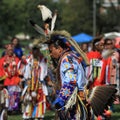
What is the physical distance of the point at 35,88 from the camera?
10.1 m

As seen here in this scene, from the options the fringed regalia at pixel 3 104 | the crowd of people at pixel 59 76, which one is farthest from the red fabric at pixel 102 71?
Result: the fringed regalia at pixel 3 104

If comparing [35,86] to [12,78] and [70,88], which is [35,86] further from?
[70,88]

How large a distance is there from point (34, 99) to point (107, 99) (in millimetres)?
4406

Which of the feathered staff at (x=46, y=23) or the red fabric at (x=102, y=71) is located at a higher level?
the feathered staff at (x=46, y=23)

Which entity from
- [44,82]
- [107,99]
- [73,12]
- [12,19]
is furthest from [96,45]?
[12,19]

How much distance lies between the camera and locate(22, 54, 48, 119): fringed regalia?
10031 millimetres

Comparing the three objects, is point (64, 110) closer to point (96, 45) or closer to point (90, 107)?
point (90, 107)

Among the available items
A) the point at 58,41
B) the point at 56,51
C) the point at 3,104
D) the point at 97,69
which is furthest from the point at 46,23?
the point at 97,69

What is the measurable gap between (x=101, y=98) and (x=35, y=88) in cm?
437

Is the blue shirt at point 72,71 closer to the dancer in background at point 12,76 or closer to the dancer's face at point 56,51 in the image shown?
the dancer's face at point 56,51

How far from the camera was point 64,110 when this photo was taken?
5.48 meters

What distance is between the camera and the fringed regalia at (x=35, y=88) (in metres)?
10.0

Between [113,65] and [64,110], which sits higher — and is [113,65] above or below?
above

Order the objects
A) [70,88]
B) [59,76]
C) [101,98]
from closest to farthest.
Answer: [70,88] < [59,76] < [101,98]
